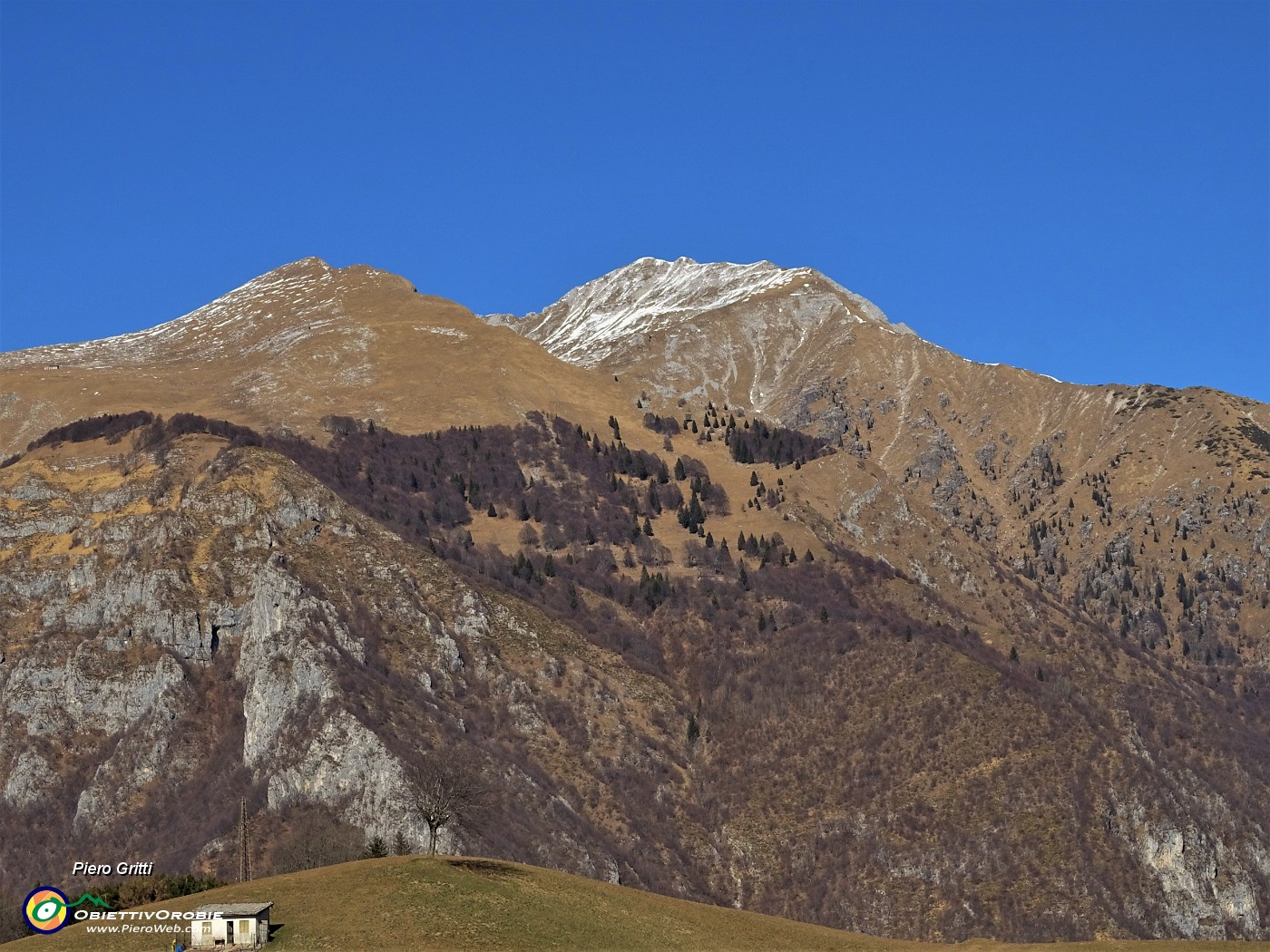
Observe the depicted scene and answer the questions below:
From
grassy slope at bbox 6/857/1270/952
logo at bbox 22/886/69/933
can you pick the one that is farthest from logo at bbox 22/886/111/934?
grassy slope at bbox 6/857/1270/952

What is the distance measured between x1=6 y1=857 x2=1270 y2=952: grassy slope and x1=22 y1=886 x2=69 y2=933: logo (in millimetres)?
3692

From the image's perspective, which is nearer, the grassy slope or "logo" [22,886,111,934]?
the grassy slope

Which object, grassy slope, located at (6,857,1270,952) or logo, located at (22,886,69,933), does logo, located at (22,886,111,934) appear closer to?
logo, located at (22,886,69,933)

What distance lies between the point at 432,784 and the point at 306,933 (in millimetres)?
42523

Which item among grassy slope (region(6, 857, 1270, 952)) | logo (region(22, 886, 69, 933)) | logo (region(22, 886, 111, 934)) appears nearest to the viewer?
grassy slope (region(6, 857, 1270, 952))

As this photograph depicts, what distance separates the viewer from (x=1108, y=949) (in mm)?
133125

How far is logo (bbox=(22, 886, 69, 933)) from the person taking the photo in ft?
403

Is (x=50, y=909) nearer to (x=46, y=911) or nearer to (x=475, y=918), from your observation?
(x=46, y=911)

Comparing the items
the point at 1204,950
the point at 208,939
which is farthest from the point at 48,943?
the point at 1204,950

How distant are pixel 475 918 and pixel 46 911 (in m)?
30.1

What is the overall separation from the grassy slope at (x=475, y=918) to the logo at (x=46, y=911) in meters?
3.69

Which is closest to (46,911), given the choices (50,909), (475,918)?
(50,909)

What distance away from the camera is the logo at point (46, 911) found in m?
123

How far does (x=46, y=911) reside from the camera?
125 m
